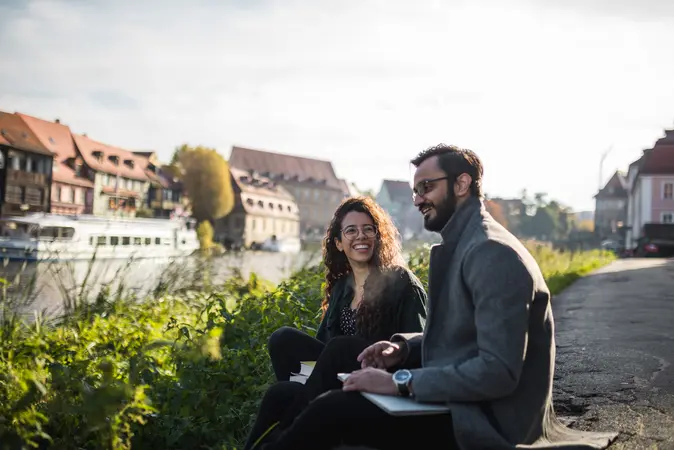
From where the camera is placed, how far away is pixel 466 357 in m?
2.33

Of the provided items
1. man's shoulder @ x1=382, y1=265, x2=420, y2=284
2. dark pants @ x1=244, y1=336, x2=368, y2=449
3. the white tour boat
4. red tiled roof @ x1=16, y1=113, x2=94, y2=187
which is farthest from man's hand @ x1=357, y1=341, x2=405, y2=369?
red tiled roof @ x1=16, y1=113, x2=94, y2=187

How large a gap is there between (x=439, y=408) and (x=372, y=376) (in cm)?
24

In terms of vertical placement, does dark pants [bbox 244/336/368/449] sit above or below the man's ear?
below

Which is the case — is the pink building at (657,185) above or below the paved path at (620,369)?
above

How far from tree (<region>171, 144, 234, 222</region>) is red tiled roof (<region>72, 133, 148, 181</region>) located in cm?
371

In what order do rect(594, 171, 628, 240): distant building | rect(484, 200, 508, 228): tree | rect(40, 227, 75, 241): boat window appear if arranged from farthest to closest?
rect(594, 171, 628, 240): distant building, rect(40, 227, 75, 241): boat window, rect(484, 200, 508, 228): tree

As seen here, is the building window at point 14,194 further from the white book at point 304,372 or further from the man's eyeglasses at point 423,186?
the man's eyeglasses at point 423,186

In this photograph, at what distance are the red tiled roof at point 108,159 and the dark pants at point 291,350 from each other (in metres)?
61.8

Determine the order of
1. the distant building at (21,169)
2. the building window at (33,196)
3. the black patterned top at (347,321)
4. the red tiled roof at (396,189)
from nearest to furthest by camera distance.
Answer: the black patterned top at (347,321)
the distant building at (21,169)
the building window at (33,196)
the red tiled roof at (396,189)

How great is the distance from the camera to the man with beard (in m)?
2.19

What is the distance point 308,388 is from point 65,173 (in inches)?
2334

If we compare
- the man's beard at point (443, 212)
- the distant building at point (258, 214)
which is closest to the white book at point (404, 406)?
the man's beard at point (443, 212)

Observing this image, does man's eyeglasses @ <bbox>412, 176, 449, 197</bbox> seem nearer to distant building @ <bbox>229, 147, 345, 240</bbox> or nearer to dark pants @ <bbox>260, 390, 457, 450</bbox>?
dark pants @ <bbox>260, 390, 457, 450</bbox>

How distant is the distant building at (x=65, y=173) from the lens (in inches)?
2197
